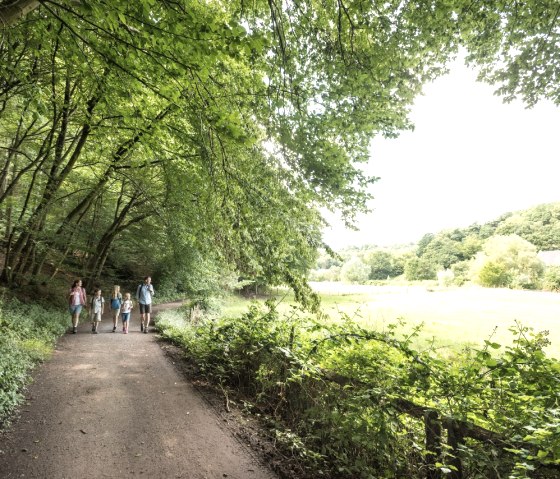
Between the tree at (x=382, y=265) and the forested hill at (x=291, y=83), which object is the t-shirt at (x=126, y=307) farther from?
the tree at (x=382, y=265)

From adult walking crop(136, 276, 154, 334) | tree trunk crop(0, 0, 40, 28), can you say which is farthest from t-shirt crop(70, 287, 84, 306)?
tree trunk crop(0, 0, 40, 28)

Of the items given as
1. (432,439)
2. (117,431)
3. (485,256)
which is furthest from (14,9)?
(485,256)

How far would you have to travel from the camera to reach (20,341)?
7758 millimetres

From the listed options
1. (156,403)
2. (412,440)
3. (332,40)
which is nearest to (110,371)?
(156,403)

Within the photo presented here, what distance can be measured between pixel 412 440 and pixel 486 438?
82cm

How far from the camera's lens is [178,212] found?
9531mm

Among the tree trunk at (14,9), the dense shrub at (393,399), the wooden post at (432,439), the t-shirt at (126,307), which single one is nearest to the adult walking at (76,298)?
the t-shirt at (126,307)

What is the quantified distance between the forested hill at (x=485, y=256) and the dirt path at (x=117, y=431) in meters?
3.44

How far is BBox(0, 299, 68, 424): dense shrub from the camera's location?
198 inches

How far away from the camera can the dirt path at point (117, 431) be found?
12.3 feet

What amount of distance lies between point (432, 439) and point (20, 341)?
905 cm

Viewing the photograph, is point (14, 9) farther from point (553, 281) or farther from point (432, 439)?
point (553, 281)

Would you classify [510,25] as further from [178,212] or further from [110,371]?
[110,371]

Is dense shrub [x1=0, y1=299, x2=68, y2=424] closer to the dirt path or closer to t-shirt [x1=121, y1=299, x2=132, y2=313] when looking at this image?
the dirt path
